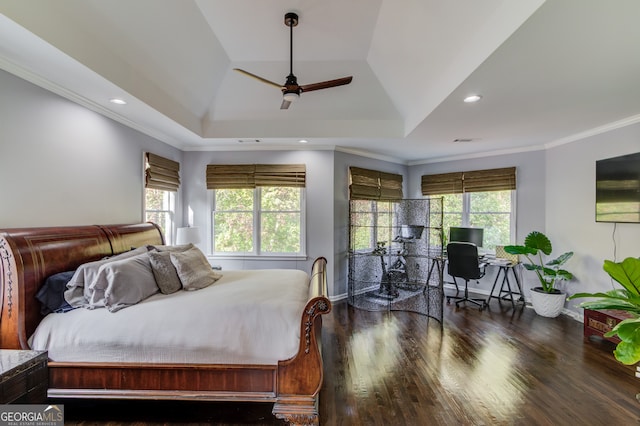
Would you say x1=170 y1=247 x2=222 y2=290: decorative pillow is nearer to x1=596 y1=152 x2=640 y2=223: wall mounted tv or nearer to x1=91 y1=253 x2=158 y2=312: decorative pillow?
x1=91 y1=253 x2=158 y2=312: decorative pillow

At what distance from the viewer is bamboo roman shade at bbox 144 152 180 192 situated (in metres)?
3.70

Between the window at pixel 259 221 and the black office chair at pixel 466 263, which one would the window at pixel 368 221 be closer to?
the window at pixel 259 221

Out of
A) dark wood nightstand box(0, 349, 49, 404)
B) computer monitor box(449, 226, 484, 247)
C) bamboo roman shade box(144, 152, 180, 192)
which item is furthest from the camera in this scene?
computer monitor box(449, 226, 484, 247)

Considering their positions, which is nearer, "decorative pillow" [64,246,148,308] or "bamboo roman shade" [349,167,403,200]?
"decorative pillow" [64,246,148,308]

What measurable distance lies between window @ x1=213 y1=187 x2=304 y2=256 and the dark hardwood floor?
1.68 m

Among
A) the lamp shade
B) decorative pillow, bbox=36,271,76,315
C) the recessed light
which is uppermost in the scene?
the recessed light

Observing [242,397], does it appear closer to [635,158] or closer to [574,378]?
[574,378]

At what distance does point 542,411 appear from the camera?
2.12 metres

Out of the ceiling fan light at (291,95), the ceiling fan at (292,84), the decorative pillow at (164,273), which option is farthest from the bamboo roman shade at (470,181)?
the decorative pillow at (164,273)

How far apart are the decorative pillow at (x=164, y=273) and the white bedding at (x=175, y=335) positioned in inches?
15.6

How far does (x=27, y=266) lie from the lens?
197cm

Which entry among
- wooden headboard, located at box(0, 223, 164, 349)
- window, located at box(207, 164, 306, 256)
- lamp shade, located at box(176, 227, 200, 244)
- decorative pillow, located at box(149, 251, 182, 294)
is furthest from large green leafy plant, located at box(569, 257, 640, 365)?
lamp shade, located at box(176, 227, 200, 244)

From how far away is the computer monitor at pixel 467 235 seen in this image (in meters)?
4.77

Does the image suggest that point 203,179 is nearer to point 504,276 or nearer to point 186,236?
point 186,236
